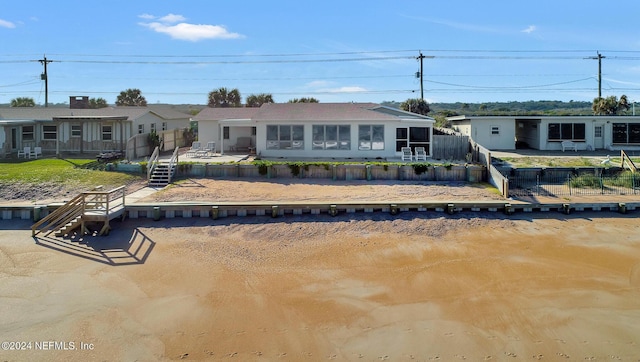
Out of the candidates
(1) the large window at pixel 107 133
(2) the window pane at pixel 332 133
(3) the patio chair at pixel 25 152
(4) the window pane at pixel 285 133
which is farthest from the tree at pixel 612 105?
(3) the patio chair at pixel 25 152

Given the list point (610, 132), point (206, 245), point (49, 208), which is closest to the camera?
point (206, 245)

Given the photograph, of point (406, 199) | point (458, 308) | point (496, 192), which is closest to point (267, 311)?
point (458, 308)

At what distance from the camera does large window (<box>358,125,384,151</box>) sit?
26.6m

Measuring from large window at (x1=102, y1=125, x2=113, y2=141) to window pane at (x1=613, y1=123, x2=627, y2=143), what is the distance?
3114 cm

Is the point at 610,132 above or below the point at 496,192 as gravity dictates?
above

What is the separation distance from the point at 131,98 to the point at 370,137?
3899 centimetres

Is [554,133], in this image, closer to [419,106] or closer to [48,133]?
[419,106]

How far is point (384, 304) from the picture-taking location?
1089cm

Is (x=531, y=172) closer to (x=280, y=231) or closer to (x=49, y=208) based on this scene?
(x=280, y=231)

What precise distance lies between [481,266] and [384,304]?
12.2 ft

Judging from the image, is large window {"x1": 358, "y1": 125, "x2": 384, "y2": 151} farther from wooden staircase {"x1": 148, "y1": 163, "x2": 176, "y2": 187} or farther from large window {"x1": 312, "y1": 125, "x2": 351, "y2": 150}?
wooden staircase {"x1": 148, "y1": 163, "x2": 176, "y2": 187}

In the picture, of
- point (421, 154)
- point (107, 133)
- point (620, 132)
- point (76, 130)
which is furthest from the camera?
point (620, 132)

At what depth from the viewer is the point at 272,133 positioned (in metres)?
27.2

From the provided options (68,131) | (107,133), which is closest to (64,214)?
(107,133)
